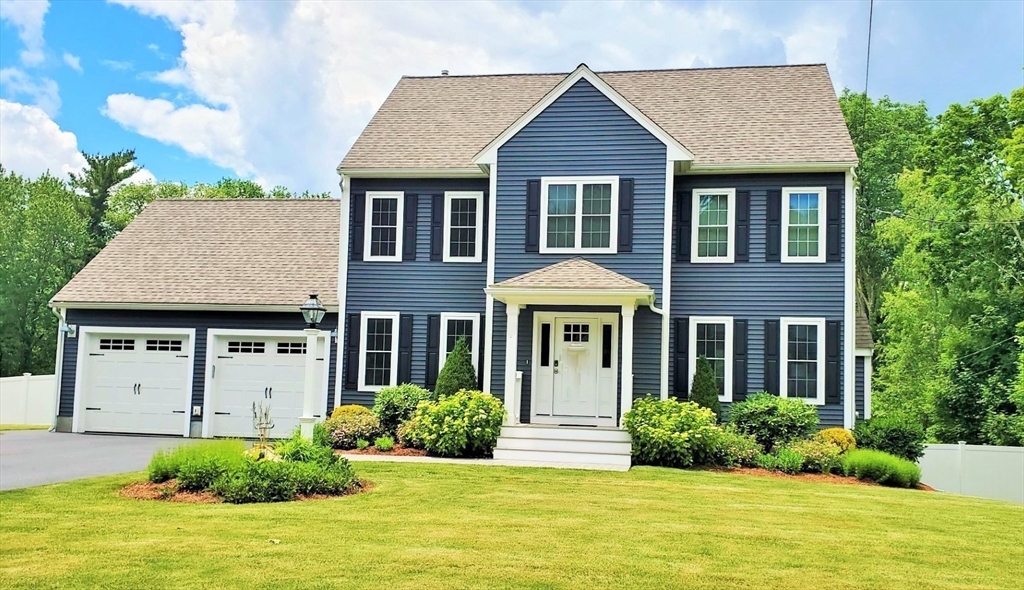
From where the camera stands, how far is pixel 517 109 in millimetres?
21141

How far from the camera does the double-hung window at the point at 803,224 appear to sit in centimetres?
1759

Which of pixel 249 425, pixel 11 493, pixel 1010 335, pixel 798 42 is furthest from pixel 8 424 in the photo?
pixel 1010 335

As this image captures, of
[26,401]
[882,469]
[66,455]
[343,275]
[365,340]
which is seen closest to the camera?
[882,469]

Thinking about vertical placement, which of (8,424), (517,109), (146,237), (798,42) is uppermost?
(798,42)

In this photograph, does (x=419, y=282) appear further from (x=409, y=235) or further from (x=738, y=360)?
(x=738, y=360)

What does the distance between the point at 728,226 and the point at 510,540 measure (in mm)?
11060

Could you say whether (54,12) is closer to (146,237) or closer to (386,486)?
(146,237)

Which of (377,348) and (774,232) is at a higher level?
(774,232)

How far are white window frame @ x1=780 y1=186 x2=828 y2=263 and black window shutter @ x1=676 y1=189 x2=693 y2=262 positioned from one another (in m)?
1.83

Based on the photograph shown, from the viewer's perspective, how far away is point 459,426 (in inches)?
611

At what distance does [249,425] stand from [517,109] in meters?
9.65

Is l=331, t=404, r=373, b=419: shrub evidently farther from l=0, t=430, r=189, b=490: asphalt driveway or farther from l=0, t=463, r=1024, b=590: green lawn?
l=0, t=463, r=1024, b=590: green lawn

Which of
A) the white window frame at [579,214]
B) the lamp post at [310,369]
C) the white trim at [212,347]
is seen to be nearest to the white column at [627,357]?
the white window frame at [579,214]

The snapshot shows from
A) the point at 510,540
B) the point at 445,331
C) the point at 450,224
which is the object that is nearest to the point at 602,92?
the point at 450,224
